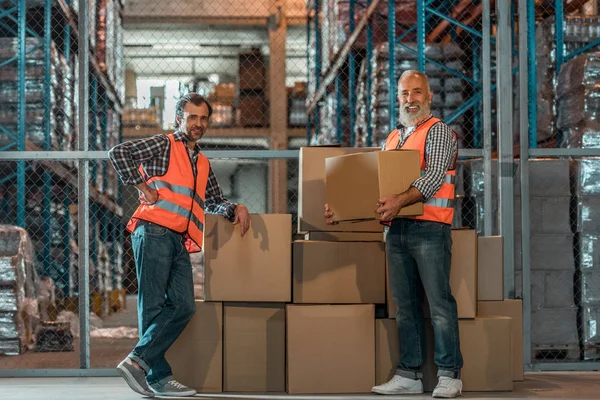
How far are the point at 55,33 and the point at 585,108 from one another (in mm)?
6364

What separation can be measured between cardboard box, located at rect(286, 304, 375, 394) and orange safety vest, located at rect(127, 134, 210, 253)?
71 centimetres

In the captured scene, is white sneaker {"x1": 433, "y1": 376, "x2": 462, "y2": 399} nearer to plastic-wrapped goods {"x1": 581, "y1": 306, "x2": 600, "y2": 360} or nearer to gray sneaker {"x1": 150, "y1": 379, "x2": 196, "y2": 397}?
gray sneaker {"x1": 150, "y1": 379, "x2": 196, "y2": 397}

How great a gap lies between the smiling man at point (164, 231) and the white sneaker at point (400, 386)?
1.03m

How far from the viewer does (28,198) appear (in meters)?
10.2

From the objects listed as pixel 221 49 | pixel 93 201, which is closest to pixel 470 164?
pixel 93 201

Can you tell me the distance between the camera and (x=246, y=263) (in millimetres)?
5199

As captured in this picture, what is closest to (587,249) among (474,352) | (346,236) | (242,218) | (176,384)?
(474,352)

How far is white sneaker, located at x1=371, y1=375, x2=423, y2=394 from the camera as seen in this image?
16.6 ft

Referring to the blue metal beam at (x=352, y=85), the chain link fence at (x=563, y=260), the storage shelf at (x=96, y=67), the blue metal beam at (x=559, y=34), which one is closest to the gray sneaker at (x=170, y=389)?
the chain link fence at (x=563, y=260)

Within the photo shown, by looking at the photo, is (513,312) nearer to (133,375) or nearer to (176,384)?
(176,384)

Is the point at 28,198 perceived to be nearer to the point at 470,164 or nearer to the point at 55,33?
the point at 55,33

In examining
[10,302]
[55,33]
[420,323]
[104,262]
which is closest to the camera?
[420,323]

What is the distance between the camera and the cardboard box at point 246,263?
5.19 m

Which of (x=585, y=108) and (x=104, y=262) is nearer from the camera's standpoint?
(x=585, y=108)
